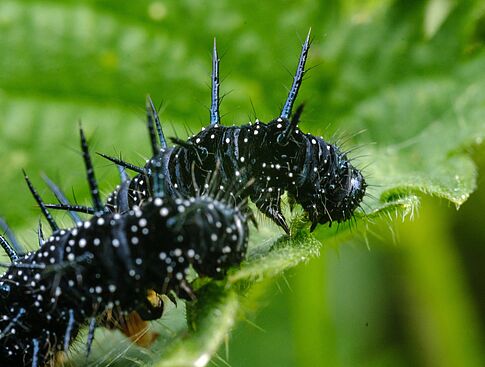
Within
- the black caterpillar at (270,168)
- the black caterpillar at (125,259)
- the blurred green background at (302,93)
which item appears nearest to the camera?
the black caterpillar at (125,259)

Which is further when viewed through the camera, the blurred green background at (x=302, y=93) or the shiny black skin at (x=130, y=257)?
the blurred green background at (x=302, y=93)

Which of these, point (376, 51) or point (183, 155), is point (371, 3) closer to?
point (376, 51)

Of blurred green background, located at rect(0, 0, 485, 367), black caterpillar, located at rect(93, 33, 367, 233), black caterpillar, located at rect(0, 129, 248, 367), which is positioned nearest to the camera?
black caterpillar, located at rect(0, 129, 248, 367)

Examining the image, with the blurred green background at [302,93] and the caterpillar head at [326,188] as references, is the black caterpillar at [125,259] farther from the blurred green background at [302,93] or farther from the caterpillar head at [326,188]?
the blurred green background at [302,93]

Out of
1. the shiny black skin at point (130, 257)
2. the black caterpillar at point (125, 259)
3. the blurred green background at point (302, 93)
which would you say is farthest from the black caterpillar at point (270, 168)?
the blurred green background at point (302, 93)

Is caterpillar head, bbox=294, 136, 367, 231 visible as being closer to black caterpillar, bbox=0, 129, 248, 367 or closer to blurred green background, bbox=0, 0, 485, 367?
black caterpillar, bbox=0, 129, 248, 367

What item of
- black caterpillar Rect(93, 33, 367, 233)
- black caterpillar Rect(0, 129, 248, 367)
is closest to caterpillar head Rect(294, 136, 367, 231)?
black caterpillar Rect(93, 33, 367, 233)
